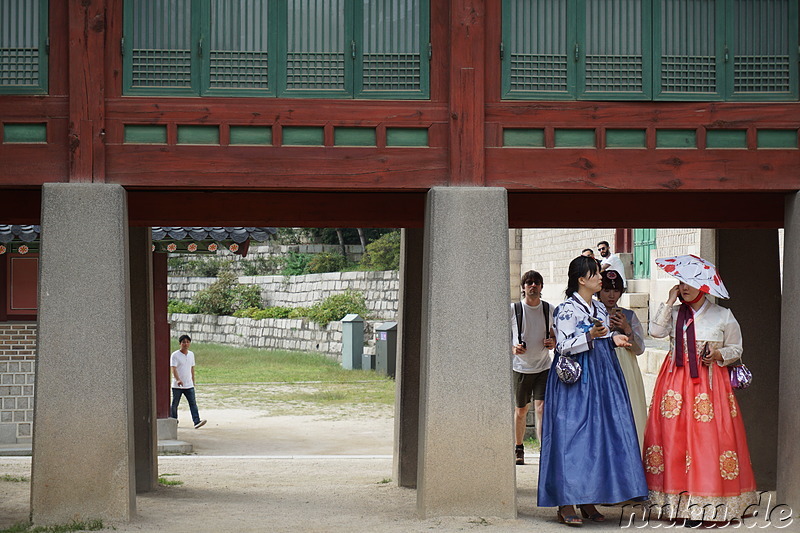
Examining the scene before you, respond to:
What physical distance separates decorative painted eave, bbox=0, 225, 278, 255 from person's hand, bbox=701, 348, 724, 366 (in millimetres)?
8936

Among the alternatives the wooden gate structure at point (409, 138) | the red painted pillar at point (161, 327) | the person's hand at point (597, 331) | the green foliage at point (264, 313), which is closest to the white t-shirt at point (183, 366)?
the red painted pillar at point (161, 327)

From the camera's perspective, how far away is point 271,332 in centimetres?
3581

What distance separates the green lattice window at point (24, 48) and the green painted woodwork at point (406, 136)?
2.53m

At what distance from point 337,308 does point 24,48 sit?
85.7 ft

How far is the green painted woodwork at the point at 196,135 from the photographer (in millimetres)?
7836

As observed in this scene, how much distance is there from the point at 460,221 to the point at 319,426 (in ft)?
38.3

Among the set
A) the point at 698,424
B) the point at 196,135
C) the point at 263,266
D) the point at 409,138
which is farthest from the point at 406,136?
the point at 263,266

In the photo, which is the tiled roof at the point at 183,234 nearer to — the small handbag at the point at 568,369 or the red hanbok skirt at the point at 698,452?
the small handbag at the point at 568,369

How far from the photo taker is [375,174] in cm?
789

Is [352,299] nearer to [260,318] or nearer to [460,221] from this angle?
[260,318]

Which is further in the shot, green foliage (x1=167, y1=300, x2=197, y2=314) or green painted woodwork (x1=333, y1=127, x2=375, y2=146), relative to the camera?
green foliage (x1=167, y1=300, x2=197, y2=314)

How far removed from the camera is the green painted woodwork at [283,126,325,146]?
790 cm

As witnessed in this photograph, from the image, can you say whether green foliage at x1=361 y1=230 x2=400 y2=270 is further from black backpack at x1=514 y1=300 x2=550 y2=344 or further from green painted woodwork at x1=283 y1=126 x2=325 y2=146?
green painted woodwork at x1=283 y1=126 x2=325 y2=146

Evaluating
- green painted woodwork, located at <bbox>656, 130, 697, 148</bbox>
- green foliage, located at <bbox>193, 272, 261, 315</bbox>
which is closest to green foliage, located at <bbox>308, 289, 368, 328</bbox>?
green foliage, located at <bbox>193, 272, 261, 315</bbox>
